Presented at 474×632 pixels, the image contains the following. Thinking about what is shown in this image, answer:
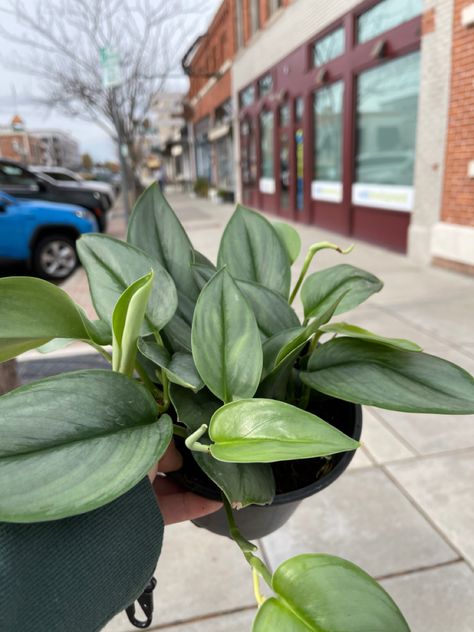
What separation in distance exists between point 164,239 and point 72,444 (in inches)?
19.0

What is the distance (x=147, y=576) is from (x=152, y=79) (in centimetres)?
1562

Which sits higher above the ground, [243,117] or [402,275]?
[243,117]

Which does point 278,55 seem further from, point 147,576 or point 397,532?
point 147,576

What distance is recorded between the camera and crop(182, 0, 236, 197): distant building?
18859mm

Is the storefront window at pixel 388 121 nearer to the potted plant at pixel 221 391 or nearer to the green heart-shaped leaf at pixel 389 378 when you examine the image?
the potted plant at pixel 221 391

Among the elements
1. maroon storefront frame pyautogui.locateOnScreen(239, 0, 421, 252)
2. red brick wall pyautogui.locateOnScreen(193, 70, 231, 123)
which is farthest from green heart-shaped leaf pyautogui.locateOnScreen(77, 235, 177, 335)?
red brick wall pyautogui.locateOnScreen(193, 70, 231, 123)

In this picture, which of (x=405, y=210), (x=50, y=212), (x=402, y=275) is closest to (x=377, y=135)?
(x=405, y=210)

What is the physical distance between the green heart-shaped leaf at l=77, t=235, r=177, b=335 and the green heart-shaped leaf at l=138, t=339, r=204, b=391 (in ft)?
0.14

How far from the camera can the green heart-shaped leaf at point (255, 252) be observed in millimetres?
1030

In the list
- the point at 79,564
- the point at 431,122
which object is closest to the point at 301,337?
the point at 79,564

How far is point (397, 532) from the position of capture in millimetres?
2256

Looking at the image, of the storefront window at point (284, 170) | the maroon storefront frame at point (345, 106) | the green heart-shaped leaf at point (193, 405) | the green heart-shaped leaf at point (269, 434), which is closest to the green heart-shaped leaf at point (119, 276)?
the green heart-shaped leaf at point (193, 405)

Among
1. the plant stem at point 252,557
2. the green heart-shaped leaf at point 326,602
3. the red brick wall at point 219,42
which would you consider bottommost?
the plant stem at point 252,557

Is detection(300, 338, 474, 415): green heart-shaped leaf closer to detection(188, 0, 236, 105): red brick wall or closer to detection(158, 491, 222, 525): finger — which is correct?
detection(158, 491, 222, 525): finger
